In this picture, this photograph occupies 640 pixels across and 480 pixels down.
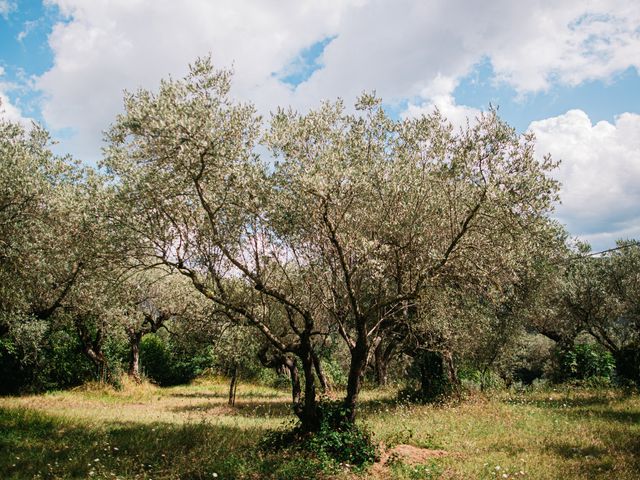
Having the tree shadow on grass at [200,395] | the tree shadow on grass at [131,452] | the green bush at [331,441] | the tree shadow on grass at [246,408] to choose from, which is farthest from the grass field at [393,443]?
the tree shadow on grass at [200,395]

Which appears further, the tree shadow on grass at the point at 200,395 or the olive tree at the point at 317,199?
the tree shadow on grass at the point at 200,395

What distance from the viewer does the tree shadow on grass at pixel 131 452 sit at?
37.4 feet

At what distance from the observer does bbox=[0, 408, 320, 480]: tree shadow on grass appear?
11.4 m

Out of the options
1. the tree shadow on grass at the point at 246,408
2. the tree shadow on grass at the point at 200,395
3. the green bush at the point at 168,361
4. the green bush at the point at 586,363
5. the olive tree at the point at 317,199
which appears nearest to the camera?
the olive tree at the point at 317,199

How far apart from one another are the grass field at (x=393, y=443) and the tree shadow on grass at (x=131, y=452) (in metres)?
0.03

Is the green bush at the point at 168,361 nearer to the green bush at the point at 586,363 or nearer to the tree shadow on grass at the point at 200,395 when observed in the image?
the tree shadow on grass at the point at 200,395

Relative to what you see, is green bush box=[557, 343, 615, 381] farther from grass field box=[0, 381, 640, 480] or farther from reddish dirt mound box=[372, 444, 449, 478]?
reddish dirt mound box=[372, 444, 449, 478]

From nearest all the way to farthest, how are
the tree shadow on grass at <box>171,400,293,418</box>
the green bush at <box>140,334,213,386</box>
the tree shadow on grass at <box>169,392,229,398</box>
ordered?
the tree shadow on grass at <box>171,400,293,418</box> < the tree shadow on grass at <box>169,392,229,398</box> < the green bush at <box>140,334,213,386</box>

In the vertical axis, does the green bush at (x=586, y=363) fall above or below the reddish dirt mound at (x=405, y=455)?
above

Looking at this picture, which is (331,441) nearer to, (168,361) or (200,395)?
(200,395)

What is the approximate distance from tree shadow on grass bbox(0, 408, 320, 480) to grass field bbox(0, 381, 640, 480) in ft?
0.10

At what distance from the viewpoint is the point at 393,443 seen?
43.7ft

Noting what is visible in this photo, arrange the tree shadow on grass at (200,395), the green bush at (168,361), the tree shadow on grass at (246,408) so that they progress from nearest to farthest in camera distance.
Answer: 1. the tree shadow on grass at (246,408)
2. the tree shadow on grass at (200,395)
3. the green bush at (168,361)

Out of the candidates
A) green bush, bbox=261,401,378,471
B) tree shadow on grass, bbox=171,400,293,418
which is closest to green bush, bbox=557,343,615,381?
tree shadow on grass, bbox=171,400,293,418
